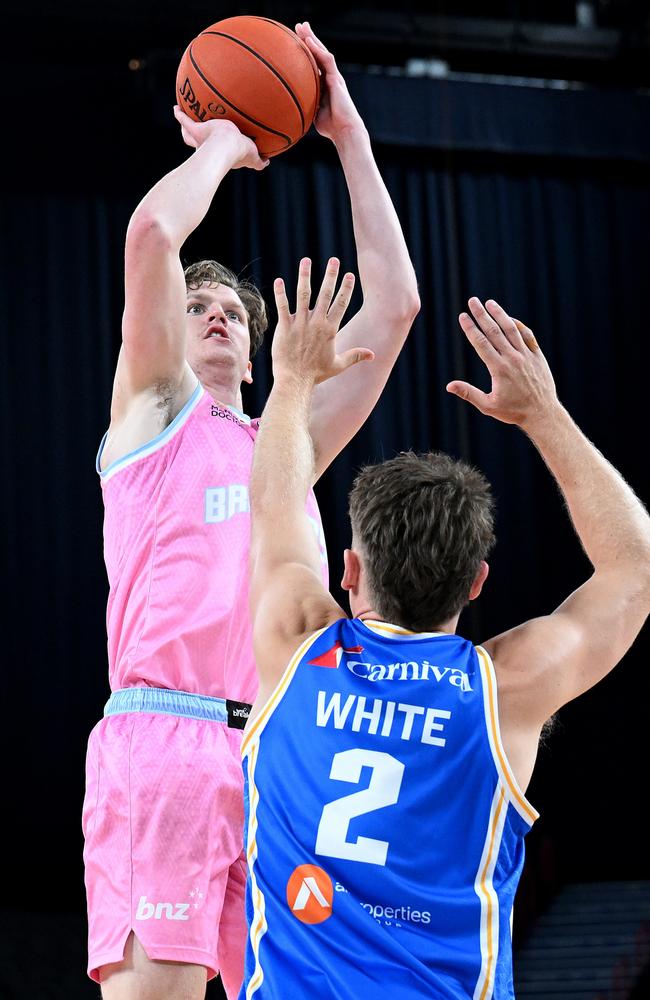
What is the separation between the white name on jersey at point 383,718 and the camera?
1.72 metres

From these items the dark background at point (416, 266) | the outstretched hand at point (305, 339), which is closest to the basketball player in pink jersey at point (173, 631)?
the outstretched hand at point (305, 339)

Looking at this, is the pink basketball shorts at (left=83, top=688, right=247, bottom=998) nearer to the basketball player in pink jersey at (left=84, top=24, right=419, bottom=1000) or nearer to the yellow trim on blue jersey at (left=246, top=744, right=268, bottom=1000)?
the basketball player in pink jersey at (left=84, top=24, right=419, bottom=1000)

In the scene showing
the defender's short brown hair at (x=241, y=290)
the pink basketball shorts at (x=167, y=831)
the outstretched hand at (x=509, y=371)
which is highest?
the defender's short brown hair at (x=241, y=290)

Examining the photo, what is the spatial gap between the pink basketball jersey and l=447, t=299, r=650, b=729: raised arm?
0.70 meters

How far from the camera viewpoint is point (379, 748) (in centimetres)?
172

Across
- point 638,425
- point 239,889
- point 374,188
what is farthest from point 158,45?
point 239,889

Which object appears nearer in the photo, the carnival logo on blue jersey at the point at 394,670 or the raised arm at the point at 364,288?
the carnival logo on blue jersey at the point at 394,670

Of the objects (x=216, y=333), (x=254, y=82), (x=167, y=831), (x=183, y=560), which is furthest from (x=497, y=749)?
(x=254, y=82)

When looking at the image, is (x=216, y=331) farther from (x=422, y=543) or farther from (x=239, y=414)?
(x=422, y=543)

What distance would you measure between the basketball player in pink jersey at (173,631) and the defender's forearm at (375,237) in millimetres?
114

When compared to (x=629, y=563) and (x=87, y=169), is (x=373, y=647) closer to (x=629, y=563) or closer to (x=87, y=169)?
(x=629, y=563)

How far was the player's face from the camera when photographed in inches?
123

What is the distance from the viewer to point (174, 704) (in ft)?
8.48

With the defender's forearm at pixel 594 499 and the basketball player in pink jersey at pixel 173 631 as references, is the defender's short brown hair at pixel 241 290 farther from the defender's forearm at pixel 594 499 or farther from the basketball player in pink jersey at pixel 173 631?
the defender's forearm at pixel 594 499
